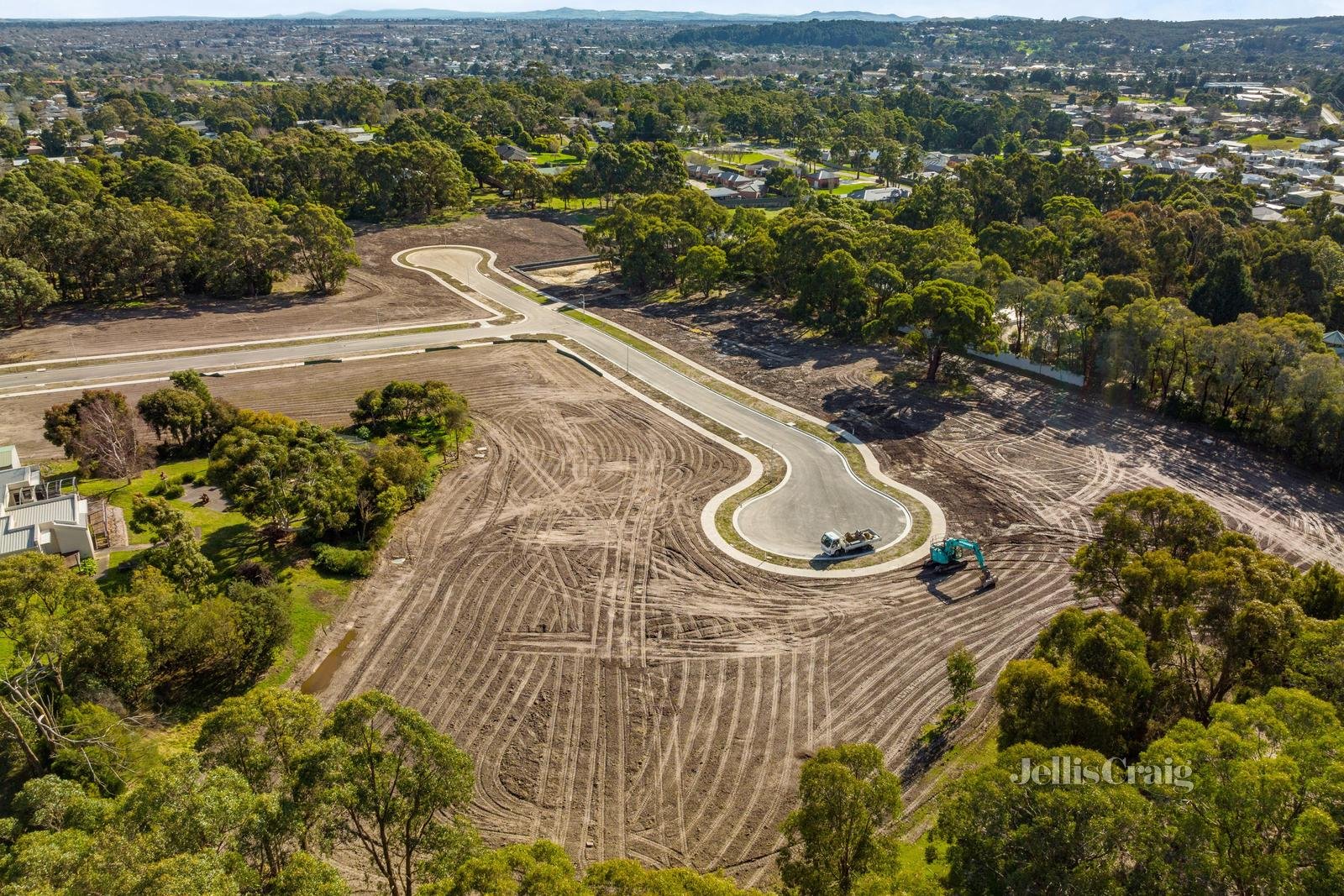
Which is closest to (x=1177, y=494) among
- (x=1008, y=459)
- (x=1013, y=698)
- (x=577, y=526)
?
(x=1013, y=698)

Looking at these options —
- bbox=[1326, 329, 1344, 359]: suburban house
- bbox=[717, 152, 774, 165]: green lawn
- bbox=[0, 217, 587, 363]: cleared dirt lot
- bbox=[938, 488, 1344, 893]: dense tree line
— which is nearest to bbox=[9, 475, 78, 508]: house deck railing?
bbox=[0, 217, 587, 363]: cleared dirt lot

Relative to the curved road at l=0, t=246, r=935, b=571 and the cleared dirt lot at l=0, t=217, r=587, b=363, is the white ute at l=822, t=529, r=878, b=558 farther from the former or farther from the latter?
the cleared dirt lot at l=0, t=217, r=587, b=363

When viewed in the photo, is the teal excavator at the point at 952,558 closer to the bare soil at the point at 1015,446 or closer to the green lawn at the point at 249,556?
the bare soil at the point at 1015,446

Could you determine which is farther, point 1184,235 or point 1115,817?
point 1184,235

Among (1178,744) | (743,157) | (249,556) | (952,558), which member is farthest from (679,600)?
(743,157)

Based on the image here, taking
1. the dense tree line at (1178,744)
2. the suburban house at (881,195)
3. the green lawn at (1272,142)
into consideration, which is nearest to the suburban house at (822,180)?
the suburban house at (881,195)

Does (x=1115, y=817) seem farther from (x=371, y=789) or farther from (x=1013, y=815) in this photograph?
(x=371, y=789)

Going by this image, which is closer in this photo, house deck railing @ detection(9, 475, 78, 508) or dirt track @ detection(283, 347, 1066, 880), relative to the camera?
dirt track @ detection(283, 347, 1066, 880)
